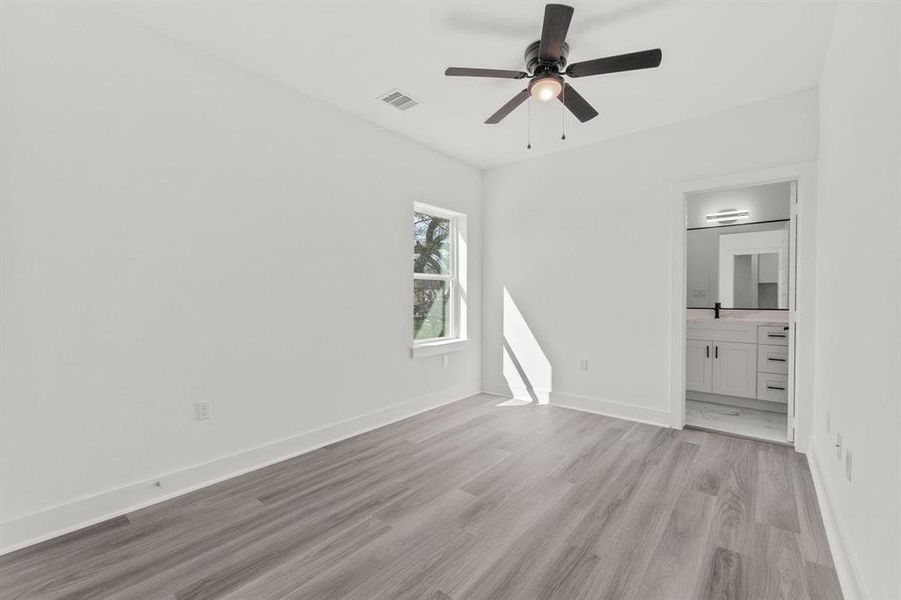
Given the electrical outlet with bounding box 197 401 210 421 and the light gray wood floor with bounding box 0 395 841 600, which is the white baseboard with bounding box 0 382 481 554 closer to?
the light gray wood floor with bounding box 0 395 841 600

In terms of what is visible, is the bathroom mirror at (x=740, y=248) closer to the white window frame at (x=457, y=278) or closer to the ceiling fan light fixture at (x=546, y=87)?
the white window frame at (x=457, y=278)

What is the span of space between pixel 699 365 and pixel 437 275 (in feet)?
10.1

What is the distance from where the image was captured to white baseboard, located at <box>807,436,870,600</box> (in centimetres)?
148

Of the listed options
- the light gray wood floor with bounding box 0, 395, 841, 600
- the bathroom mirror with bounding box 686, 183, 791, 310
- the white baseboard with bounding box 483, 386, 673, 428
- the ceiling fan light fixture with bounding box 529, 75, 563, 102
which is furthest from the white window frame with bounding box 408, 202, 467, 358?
the bathroom mirror with bounding box 686, 183, 791, 310

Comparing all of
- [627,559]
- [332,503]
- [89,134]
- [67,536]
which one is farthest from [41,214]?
[627,559]

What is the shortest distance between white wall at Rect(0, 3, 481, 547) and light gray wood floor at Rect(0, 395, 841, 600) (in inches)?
14.6

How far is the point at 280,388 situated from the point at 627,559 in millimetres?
2406

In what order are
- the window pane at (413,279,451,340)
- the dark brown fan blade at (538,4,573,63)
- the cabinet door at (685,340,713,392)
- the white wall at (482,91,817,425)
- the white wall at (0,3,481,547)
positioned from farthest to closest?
1. the cabinet door at (685,340,713,392)
2. the window pane at (413,279,451,340)
3. the white wall at (482,91,817,425)
4. the white wall at (0,3,481,547)
5. the dark brown fan blade at (538,4,573,63)

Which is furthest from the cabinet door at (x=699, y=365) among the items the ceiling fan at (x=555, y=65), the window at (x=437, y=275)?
the ceiling fan at (x=555, y=65)

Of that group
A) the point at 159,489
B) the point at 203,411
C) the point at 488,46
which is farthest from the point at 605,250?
the point at 159,489

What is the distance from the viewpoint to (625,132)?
3863 mm

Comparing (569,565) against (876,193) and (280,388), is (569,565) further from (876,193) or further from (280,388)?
(280,388)

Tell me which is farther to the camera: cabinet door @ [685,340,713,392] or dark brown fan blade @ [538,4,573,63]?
cabinet door @ [685,340,713,392]

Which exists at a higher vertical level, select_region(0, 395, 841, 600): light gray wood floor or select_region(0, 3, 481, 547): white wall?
select_region(0, 3, 481, 547): white wall
